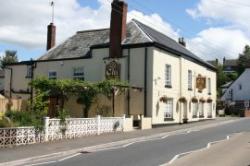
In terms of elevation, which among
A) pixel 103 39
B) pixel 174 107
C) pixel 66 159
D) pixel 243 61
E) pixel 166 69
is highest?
pixel 243 61

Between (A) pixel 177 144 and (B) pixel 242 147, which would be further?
(A) pixel 177 144

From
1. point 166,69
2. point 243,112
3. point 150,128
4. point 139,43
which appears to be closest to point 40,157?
point 150,128

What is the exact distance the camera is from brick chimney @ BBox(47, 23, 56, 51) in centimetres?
4462

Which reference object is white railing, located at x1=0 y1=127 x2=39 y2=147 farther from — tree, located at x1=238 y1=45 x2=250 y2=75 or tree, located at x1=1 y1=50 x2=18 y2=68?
tree, located at x1=238 y1=45 x2=250 y2=75

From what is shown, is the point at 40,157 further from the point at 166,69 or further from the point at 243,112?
the point at 243,112

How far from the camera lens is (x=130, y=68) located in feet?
115

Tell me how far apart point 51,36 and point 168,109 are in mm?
14077

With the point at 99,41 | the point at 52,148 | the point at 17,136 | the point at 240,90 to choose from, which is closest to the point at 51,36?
the point at 99,41

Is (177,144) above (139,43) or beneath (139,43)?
beneath

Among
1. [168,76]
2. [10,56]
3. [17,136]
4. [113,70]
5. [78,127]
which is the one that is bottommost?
[17,136]

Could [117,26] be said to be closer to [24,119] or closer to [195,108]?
[195,108]

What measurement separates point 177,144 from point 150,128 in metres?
11.2

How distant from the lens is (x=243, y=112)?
203 ft

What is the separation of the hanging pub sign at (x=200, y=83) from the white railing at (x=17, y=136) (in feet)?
84.0
